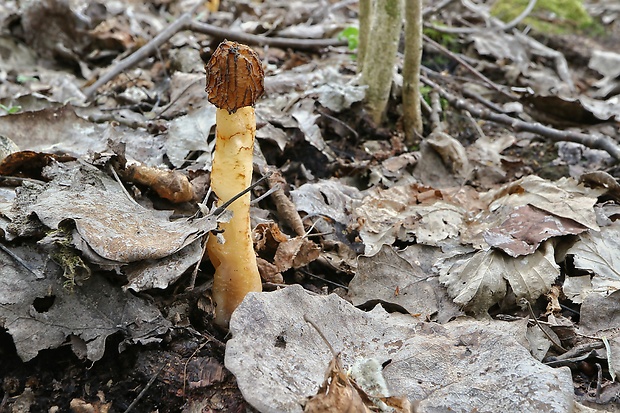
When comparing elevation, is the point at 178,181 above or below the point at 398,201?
above

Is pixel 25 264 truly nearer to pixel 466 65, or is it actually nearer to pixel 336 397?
pixel 336 397

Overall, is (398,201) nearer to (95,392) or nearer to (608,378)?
(608,378)

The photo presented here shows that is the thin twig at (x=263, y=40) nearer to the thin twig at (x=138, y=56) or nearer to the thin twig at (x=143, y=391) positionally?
the thin twig at (x=138, y=56)

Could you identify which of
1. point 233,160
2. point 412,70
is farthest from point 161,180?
point 412,70

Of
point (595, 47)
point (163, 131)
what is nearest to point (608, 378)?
point (163, 131)

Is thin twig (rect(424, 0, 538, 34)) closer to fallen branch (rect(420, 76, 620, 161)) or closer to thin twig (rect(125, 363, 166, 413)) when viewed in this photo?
fallen branch (rect(420, 76, 620, 161))

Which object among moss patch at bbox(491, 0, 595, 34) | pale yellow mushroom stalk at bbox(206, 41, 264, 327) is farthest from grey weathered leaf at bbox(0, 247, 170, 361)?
moss patch at bbox(491, 0, 595, 34)
